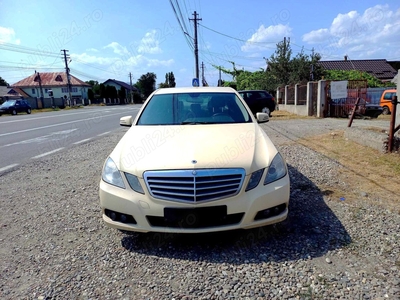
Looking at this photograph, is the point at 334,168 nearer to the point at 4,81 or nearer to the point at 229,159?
the point at 229,159

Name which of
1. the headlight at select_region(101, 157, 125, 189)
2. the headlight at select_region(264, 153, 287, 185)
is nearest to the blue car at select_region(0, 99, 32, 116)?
the headlight at select_region(101, 157, 125, 189)

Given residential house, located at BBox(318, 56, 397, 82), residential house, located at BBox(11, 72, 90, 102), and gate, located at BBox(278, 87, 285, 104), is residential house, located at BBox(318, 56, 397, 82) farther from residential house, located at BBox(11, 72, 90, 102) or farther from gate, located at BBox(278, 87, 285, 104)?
residential house, located at BBox(11, 72, 90, 102)

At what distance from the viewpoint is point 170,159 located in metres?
2.77

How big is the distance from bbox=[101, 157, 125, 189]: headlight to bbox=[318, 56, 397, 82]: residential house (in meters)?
40.2

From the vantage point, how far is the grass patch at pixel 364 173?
13.4 feet

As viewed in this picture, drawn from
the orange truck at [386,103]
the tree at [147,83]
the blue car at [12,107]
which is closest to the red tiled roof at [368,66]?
the orange truck at [386,103]

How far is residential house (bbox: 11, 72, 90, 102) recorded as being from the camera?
7425 cm

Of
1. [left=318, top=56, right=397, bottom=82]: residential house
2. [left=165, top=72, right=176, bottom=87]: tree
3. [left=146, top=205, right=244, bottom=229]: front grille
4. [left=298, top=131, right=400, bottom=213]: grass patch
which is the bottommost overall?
[left=298, top=131, right=400, bottom=213]: grass patch

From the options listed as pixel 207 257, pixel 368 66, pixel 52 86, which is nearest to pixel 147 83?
pixel 52 86

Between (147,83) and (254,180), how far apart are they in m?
90.9

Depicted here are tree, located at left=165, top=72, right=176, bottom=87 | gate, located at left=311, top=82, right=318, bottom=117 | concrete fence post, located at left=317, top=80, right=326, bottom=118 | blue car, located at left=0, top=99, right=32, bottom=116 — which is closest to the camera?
concrete fence post, located at left=317, top=80, right=326, bottom=118

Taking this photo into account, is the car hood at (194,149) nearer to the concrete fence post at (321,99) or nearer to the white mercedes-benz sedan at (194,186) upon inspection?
the white mercedes-benz sedan at (194,186)

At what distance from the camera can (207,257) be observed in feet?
8.73

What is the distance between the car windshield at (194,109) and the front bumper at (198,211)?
1.49 meters
